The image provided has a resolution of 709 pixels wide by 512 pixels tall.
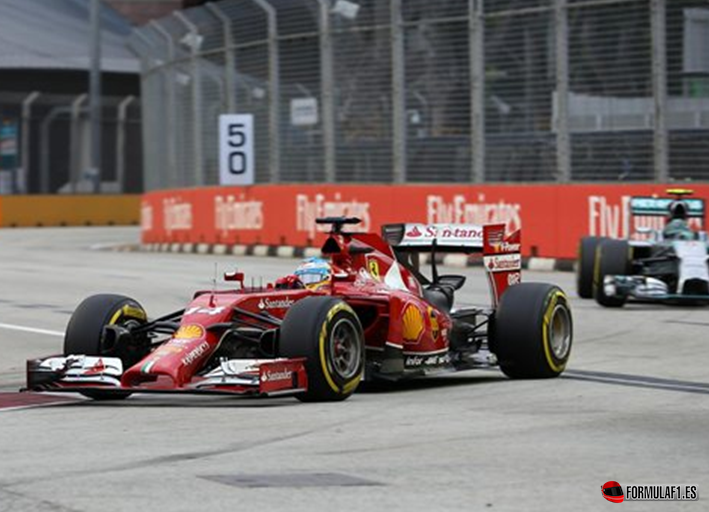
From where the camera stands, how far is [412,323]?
37.7 ft

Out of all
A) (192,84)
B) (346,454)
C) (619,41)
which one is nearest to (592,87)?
(619,41)

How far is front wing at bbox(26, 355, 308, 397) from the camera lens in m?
10.1

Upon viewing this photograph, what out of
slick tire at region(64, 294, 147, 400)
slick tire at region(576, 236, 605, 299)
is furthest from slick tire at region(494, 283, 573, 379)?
slick tire at region(576, 236, 605, 299)

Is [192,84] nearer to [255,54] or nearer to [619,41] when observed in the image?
[255,54]

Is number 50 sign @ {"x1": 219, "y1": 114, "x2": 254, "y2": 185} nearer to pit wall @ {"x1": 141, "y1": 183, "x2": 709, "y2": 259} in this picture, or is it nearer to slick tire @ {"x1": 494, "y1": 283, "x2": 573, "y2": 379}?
pit wall @ {"x1": 141, "y1": 183, "x2": 709, "y2": 259}

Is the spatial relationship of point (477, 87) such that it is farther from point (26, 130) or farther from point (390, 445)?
point (26, 130)

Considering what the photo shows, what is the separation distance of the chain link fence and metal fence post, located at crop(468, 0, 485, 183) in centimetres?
2

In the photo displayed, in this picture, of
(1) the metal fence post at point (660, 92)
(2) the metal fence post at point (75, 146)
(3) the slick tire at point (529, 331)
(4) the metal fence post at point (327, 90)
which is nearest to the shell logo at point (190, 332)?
(3) the slick tire at point (529, 331)

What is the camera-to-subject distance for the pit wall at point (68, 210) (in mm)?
49688

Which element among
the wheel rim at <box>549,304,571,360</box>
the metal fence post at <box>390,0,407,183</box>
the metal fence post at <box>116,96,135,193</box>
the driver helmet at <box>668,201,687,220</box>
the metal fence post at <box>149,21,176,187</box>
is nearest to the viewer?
the wheel rim at <box>549,304,571,360</box>

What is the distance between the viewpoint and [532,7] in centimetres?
2569

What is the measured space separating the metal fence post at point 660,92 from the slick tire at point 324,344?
13.8m

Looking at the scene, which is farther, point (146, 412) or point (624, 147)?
point (624, 147)

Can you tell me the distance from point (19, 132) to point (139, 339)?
44.5 m
